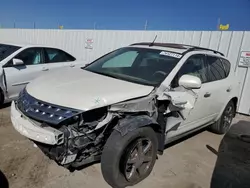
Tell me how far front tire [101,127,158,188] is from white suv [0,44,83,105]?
3548mm

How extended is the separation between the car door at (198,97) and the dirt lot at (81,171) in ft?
1.55

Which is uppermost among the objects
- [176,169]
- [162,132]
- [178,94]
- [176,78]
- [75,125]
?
[176,78]

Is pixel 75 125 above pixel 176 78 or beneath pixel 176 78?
beneath

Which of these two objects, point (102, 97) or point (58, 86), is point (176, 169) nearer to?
point (102, 97)

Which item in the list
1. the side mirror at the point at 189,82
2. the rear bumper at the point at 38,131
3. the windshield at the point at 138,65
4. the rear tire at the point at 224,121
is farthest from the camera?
the rear tire at the point at 224,121

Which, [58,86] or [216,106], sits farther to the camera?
[216,106]

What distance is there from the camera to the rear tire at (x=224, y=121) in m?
4.66

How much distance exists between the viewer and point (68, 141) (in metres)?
2.30

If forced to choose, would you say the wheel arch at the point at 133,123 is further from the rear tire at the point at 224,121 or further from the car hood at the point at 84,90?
the rear tire at the point at 224,121

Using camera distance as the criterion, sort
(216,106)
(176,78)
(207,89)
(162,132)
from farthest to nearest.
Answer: (216,106), (207,89), (176,78), (162,132)

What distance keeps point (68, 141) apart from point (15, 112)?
3.05ft

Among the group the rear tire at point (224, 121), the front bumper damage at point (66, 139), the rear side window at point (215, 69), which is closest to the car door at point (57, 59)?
the front bumper damage at point (66, 139)

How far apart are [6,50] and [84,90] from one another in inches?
157

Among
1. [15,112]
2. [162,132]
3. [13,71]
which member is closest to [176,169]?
[162,132]
